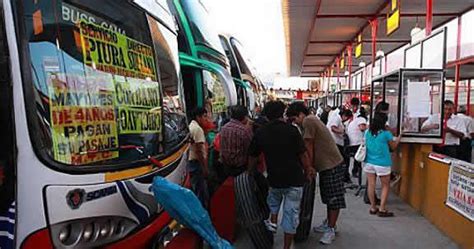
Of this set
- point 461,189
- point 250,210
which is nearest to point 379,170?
point 461,189

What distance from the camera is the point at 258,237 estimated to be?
5504 millimetres

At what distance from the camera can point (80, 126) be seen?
2467mm

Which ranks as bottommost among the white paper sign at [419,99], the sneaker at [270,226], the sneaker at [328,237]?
the sneaker at [328,237]

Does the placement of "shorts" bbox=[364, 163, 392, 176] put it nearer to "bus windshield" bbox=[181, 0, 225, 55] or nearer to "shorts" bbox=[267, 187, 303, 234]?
"shorts" bbox=[267, 187, 303, 234]

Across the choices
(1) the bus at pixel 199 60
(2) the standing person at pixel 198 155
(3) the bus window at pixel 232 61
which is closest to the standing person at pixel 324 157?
(2) the standing person at pixel 198 155

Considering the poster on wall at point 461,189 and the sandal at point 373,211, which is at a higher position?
the poster on wall at point 461,189

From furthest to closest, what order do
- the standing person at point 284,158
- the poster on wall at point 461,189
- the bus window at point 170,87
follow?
the poster on wall at point 461,189 < the standing person at point 284,158 < the bus window at point 170,87

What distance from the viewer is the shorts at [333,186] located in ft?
19.6

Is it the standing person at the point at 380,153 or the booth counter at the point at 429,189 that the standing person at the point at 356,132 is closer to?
the booth counter at the point at 429,189

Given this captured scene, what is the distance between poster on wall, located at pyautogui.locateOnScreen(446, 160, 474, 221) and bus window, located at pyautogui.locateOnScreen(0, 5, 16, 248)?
4839 millimetres

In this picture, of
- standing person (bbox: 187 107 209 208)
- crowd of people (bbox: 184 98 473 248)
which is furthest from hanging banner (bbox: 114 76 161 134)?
standing person (bbox: 187 107 209 208)

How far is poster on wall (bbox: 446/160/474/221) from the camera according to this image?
5.41 meters

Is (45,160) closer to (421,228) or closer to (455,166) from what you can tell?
(455,166)

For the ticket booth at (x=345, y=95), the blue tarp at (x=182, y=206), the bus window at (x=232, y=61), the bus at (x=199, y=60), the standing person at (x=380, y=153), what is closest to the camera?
the blue tarp at (x=182, y=206)
